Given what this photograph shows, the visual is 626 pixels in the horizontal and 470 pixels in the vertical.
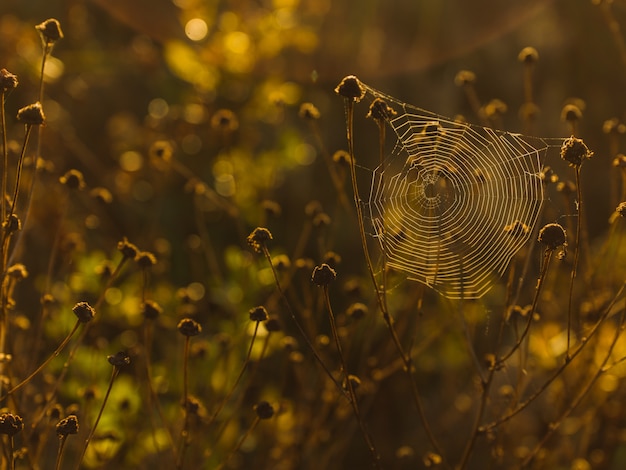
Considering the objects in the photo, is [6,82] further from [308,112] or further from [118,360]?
[308,112]

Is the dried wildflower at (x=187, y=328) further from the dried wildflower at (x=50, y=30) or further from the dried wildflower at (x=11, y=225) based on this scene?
the dried wildflower at (x=50, y=30)

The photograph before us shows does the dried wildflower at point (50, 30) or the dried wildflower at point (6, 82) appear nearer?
the dried wildflower at point (6, 82)

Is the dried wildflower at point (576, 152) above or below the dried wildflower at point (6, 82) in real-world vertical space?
above

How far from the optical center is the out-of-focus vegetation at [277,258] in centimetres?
175

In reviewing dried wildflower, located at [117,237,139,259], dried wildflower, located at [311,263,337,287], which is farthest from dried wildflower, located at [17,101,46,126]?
dried wildflower, located at [311,263,337,287]

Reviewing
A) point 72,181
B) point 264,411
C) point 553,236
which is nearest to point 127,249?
point 72,181

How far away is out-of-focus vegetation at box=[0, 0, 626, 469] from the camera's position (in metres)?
1.75

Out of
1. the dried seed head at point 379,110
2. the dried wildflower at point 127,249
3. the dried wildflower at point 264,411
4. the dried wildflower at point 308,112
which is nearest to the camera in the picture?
the dried seed head at point 379,110

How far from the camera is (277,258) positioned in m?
2.07

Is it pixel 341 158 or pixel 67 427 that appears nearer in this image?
pixel 67 427

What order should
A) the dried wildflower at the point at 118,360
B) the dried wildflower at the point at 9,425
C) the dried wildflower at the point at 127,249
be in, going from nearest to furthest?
the dried wildflower at the point at 9,425
the dried wildflower at the point at 118,360
the dried wildflower at the point at 127,249

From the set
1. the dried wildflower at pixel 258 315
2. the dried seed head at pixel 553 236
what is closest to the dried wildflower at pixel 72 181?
the dried wildflower at pixel 258 315

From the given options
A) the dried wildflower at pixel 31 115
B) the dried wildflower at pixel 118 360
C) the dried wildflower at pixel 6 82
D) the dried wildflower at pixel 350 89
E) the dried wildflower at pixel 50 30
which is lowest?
the dried wildflower at pixel 118 360

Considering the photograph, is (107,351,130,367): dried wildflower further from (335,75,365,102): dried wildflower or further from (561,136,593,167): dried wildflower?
(561,136,593,167): dried wildflower
